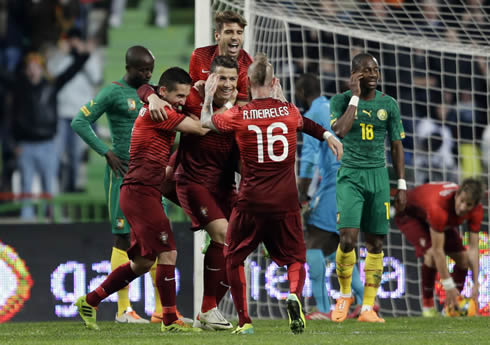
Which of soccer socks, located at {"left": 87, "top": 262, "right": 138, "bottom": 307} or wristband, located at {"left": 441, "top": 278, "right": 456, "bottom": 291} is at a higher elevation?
soccer socks, located at {"left": 87, "top": 262, "right": 138, "bottom": 307}

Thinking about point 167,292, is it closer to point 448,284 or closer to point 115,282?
point 115,282

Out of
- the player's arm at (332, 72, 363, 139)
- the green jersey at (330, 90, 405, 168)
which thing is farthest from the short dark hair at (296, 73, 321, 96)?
the player's arm at (332, 72, 363, 139)

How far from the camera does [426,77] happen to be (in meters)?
11.4

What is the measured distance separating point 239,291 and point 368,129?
2092 mm

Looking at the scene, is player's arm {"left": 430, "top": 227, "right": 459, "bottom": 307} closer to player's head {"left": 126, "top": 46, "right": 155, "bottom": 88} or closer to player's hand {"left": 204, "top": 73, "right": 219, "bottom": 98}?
player's head {"left": 126, "top": 46, "right": 155, "bottom": 88}

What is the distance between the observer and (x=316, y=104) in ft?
27.3

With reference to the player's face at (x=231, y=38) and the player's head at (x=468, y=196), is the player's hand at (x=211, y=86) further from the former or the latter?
the player's head at (x=468, y=196)

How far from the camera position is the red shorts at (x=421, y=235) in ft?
29.5

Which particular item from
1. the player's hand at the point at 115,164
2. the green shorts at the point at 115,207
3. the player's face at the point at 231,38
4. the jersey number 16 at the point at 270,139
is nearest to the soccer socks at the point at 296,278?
the jersey number 16 at the point at 270,139

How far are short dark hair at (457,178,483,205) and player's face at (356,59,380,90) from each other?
1.66 m

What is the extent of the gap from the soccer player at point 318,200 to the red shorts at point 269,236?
2422 millimetres

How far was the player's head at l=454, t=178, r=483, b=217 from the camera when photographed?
8383 mm

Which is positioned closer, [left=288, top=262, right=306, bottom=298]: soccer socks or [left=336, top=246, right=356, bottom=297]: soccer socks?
[left=288, top=262, right=306, bottom=298]: soccer socks

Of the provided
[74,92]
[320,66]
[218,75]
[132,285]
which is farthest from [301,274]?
[74,92]
